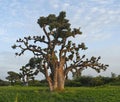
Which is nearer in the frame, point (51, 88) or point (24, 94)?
point (24, 94)

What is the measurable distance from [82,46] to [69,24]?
12.5ft

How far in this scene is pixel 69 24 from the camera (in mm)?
43844

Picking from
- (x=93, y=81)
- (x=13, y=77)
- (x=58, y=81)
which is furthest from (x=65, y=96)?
(x=13, y=77)

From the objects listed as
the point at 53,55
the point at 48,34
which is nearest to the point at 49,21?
the point at 48,34

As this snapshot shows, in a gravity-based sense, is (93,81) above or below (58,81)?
above

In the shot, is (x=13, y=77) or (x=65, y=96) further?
(x=13, y=77)

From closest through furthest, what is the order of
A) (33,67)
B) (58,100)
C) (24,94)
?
(58,100) → (24,94) → (33,67)

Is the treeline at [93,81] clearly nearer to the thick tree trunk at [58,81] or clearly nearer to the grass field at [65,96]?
the thick tree trunk at [58,81]

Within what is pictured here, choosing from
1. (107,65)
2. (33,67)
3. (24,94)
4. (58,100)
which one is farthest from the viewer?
(107,65)

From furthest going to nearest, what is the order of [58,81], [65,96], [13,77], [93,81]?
[13,77] → [93,81] → [58,81] → [65,96]

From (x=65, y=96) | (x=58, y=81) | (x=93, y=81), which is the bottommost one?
(x=65, y=96)

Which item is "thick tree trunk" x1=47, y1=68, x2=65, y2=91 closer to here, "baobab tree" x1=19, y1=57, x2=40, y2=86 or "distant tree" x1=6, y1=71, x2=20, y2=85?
"baobab tree" x1=19, y1=57, x2=40, y2=86

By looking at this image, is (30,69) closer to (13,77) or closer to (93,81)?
(93,81)

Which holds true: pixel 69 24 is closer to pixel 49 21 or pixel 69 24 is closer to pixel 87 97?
pixel 49 21
